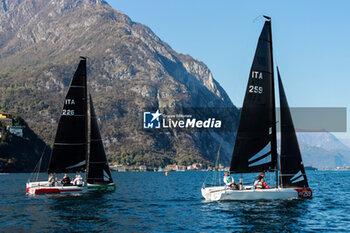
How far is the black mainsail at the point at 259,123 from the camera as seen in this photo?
3822 centimetres

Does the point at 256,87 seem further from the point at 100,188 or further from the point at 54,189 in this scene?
the point at 54,189

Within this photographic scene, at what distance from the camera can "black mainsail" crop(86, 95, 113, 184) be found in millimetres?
50781

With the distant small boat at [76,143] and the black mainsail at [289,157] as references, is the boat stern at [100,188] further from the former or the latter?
the black mainsail at [289,157]

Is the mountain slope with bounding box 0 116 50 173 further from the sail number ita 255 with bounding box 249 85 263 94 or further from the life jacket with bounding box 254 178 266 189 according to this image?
the sail number ita 255 with bounding box 249 85 263 94

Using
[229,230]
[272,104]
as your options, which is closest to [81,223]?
[229,230]

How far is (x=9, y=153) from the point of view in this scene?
177m

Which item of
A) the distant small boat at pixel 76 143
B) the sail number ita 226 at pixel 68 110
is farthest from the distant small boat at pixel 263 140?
the sail number ita 226 at pixel 68 110

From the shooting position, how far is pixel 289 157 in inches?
1526

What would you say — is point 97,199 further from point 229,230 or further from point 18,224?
point 229,230

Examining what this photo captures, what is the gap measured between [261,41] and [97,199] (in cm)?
2228

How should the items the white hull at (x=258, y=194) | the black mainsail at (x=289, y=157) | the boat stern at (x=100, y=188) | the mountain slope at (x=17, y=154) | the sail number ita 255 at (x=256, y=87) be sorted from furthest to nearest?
the mountain slope at (x=17, y=154)
the boat stern at (x=100, y=188)
the black mainsail at (x=289, y=157)
the sail number ita 255 at (x=256, y=87)
the white hull at (x=258, y=194)

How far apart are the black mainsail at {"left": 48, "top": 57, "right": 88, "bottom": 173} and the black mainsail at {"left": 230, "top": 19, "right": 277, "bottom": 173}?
19.7 meters

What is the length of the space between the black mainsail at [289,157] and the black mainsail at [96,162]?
21.5 metres

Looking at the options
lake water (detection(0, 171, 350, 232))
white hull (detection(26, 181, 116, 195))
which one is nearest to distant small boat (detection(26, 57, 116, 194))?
white hull (detection(26, 181, 116, 195))
